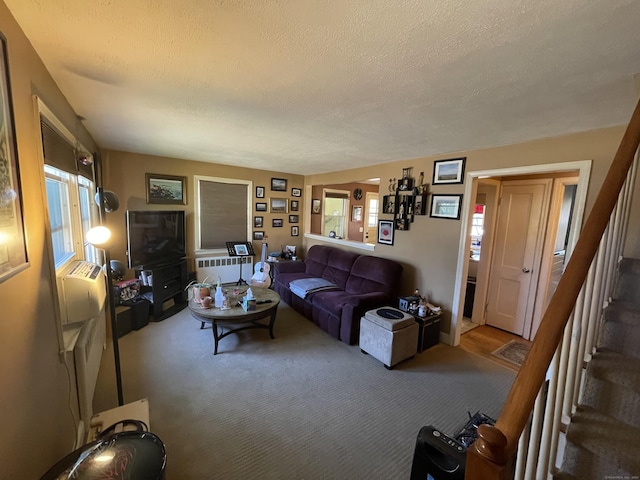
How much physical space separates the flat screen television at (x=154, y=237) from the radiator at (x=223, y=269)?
47 centimetres

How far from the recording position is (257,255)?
17.3 ft

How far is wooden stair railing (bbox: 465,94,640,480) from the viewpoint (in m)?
0.63

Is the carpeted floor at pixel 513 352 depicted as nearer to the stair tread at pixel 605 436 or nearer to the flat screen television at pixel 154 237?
the stair tread at pixel 605 436

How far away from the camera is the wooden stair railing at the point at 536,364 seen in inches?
24.8

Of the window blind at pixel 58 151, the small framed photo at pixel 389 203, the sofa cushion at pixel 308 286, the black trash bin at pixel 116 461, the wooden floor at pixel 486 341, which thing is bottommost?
the wooden floor at pixel 486 341

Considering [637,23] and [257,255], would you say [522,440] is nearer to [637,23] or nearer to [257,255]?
[637,23]

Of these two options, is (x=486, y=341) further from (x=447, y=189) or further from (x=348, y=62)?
(x=348, y=62)

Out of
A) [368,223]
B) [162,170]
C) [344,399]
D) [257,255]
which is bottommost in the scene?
[344,399]

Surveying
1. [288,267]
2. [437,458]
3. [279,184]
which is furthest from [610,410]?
[279,184]

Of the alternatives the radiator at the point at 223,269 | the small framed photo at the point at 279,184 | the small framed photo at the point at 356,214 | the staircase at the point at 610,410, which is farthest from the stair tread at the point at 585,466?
the small framed photo at the point at 356,214

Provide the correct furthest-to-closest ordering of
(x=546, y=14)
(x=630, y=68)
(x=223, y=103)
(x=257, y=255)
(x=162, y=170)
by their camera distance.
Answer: (x=257, y=255), (x=162, y=170), (x=223, y=103), (x=630, y=68), (x=546, y=14)

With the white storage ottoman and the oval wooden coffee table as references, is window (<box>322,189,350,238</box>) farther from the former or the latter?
the white storage ottoman

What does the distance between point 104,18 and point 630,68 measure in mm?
2379

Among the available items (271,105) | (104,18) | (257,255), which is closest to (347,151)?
(271,105)
